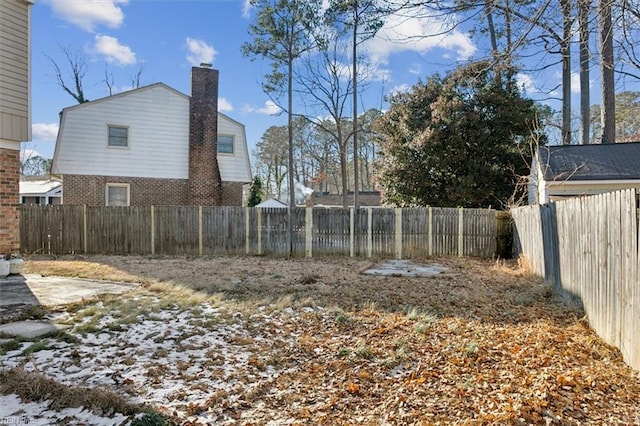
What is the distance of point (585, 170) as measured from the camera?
39.3 feet

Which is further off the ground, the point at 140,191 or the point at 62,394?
the point at 140,191

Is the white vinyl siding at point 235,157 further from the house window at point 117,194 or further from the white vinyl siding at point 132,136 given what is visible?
the house window at point 117,194

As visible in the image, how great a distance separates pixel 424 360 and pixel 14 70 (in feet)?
25.4

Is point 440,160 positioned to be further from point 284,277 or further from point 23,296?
point 23,296

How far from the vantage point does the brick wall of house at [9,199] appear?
700cm

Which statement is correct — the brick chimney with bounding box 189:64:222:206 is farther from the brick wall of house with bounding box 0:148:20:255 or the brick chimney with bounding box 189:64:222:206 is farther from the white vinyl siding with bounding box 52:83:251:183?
the brick wall of house with bounding box 0:148:20:255

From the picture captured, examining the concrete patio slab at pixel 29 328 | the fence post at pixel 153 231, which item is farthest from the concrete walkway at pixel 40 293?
the fence post at pixel 153 231

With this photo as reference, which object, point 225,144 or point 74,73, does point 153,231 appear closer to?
point 225,144

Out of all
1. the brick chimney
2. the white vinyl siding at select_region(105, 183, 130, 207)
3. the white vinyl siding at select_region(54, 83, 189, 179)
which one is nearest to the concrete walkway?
the white vinyl siding at select_region(105, 183, 130, 207)

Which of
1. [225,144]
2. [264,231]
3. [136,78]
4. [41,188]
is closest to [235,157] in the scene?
[225,144]

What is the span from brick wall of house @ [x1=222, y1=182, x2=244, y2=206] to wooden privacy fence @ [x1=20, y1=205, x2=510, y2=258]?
4521mm

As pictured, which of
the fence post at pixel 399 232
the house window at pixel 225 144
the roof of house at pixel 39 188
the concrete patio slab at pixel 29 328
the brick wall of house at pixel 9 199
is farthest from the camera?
the roof of house at pixel 39 188

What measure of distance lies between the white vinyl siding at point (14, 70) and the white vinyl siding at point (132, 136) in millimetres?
8542

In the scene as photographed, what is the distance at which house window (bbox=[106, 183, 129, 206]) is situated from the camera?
15550 mm
